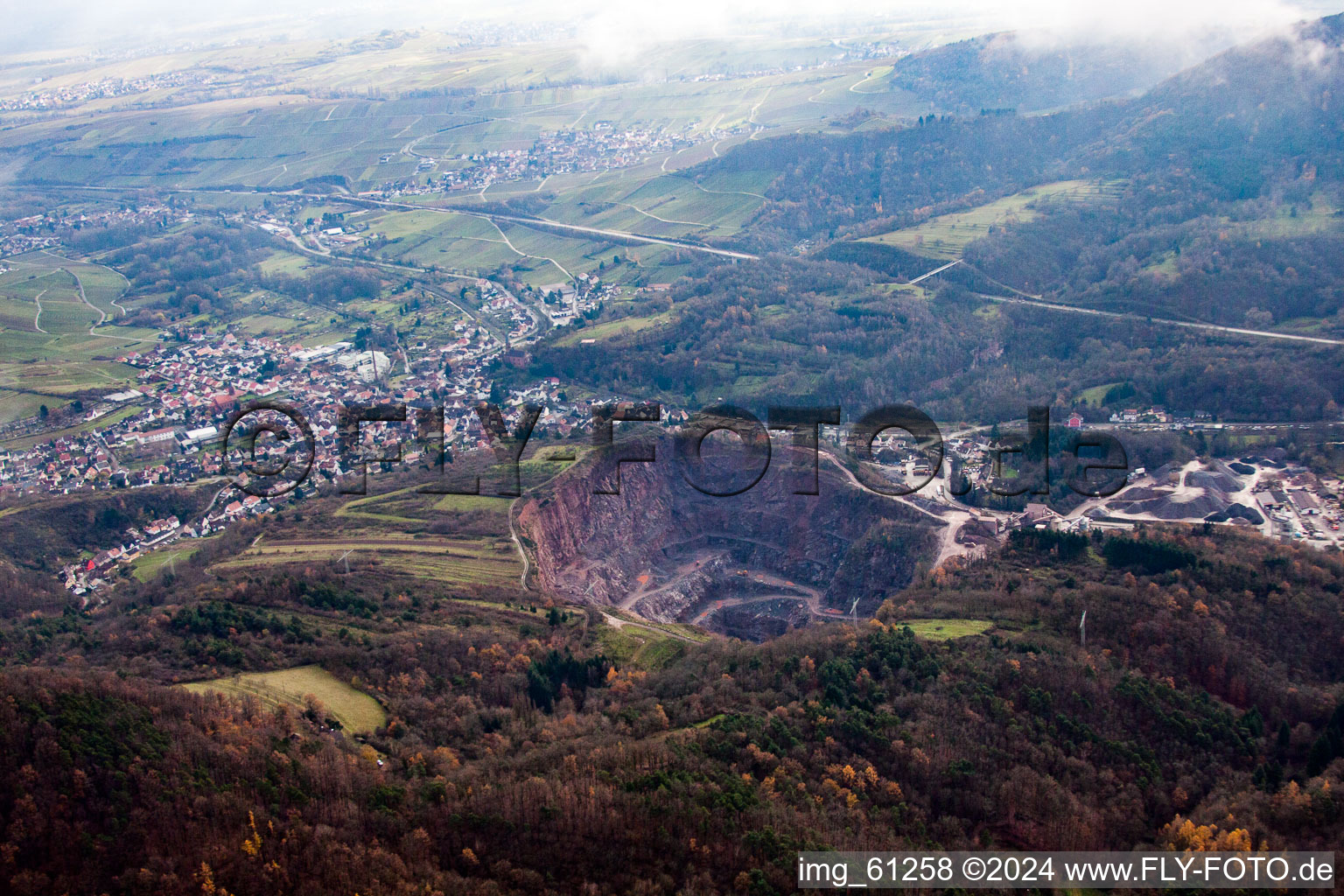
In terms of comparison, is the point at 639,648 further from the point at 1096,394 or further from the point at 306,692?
the point at 1096,394

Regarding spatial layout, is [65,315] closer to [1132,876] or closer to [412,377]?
[412,377]

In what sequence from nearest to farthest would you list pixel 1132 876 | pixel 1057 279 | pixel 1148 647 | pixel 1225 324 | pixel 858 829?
pixel 1132 876, pixel 858 829, pixel 1148 647, pixel 1225 324, pixel 1057 279

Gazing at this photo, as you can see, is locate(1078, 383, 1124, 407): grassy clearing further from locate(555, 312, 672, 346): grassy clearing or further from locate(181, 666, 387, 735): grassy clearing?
locate(181, 666, 387, 735): grassy clearing

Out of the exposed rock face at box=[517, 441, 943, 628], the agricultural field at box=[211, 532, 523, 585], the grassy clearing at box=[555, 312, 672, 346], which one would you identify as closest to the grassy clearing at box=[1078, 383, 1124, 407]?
the exposed rock face at box=[517, 441, 943, 628]

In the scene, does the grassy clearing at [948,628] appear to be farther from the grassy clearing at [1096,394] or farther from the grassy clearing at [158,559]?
the grassy clearing at [158,559]

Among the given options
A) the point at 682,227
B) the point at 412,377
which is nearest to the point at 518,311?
the point at 412,377

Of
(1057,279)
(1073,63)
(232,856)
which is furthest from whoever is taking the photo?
(1073,63)
